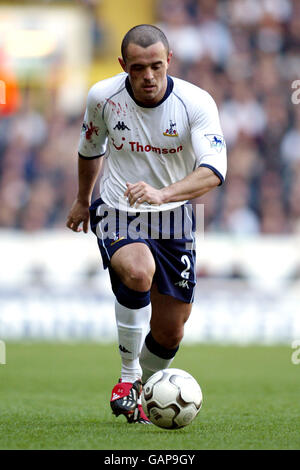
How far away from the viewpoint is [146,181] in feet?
18.4

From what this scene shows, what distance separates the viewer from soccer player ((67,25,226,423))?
5.19 meters

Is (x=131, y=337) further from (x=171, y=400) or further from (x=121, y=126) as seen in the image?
(x=121, y=126)

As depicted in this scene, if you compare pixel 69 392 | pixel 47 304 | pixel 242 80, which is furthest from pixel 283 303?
pixel 69 392

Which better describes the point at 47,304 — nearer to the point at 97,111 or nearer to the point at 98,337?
the point at 98,337

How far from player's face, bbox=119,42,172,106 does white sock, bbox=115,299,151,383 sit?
51.2 inches

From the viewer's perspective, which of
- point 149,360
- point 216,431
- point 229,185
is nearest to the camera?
point 216,431

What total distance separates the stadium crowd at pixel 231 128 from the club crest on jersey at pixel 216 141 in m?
8.78

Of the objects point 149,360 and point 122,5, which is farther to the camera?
point 122,5

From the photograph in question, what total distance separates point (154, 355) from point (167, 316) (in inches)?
13.7

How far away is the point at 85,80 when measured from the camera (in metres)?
18.2

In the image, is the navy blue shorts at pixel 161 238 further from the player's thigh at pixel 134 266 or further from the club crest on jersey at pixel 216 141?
the club crest on jersey at pixel 216 141

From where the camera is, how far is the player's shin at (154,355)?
5.94m

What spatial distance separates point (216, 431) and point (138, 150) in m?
1.81

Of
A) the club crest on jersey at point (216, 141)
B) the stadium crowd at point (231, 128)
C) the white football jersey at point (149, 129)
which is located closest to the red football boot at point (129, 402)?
the white football jersey at point (149, 129)
